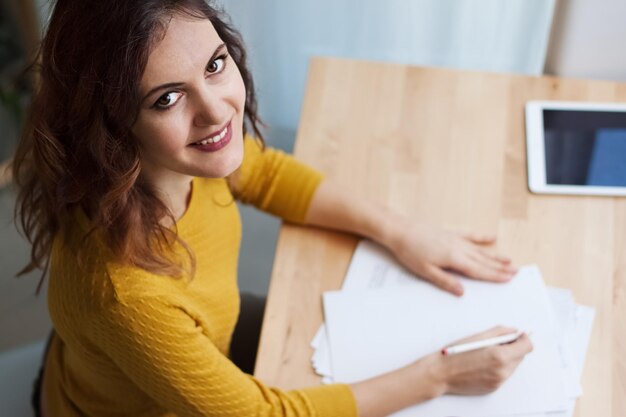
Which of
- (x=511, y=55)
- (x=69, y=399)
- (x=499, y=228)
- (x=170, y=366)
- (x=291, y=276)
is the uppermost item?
(x=511, y=55)

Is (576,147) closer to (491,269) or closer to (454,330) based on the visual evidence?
(491,269)

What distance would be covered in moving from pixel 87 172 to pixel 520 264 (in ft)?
2.09

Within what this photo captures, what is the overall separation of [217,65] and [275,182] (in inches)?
14.8

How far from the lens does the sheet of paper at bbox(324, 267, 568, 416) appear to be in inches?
42.4

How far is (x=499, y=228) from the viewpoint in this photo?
4.16 ft

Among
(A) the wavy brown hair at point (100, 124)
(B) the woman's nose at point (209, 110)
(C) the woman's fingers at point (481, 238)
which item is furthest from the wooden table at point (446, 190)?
(B) the woman's nose at point (209, 110)

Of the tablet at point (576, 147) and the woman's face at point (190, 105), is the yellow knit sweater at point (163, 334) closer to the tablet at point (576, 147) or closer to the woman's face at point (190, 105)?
the woman's face at point (190, 105)

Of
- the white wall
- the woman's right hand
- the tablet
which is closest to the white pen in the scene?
the woman's right hand

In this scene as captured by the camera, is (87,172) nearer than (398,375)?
Yes

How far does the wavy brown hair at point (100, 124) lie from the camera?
88cm

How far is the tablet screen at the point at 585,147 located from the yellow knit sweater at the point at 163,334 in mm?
532

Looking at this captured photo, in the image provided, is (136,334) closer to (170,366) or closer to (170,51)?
(170,366)

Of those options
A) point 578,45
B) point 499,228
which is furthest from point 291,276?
point 578,45

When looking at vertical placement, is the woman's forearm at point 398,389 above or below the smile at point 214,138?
below
